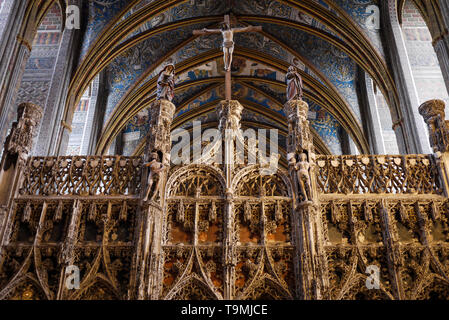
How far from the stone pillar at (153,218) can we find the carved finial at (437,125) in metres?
5.17

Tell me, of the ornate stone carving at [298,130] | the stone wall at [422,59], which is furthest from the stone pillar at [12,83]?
the stone wall at [422,59]

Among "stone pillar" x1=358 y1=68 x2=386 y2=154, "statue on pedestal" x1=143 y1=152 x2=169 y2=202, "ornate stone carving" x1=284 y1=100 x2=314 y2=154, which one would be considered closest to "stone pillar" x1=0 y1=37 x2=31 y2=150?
"statue on pedestal" x1=143 y1=152 x2=169 y2=202

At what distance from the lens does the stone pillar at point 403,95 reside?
11914 millimetres

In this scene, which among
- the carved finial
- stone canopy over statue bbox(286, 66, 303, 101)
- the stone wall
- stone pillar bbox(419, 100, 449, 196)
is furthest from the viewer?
the stone wall

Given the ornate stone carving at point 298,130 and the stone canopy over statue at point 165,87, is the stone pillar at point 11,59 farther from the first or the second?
the ornate stone carving at point 298,130

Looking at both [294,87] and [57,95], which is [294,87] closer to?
[294,87]

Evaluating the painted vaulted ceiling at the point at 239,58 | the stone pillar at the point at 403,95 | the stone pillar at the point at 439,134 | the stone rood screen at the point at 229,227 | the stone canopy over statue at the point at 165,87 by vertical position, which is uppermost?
the painted vaulted ceiling at the point at 239,58

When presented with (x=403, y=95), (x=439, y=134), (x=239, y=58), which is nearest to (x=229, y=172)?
(x=439, y=134)

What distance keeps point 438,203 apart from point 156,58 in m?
Result: 13.5

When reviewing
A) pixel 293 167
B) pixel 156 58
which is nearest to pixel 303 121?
pixel 293 167

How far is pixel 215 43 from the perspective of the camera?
760 inches

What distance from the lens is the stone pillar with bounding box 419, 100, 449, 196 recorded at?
8336 millimetres

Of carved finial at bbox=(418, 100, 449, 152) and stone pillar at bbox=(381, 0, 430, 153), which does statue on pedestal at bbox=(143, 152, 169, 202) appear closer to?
carved finial at bbox=(418, 100, 449, 152)

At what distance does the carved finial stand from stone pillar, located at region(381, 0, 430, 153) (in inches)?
119
